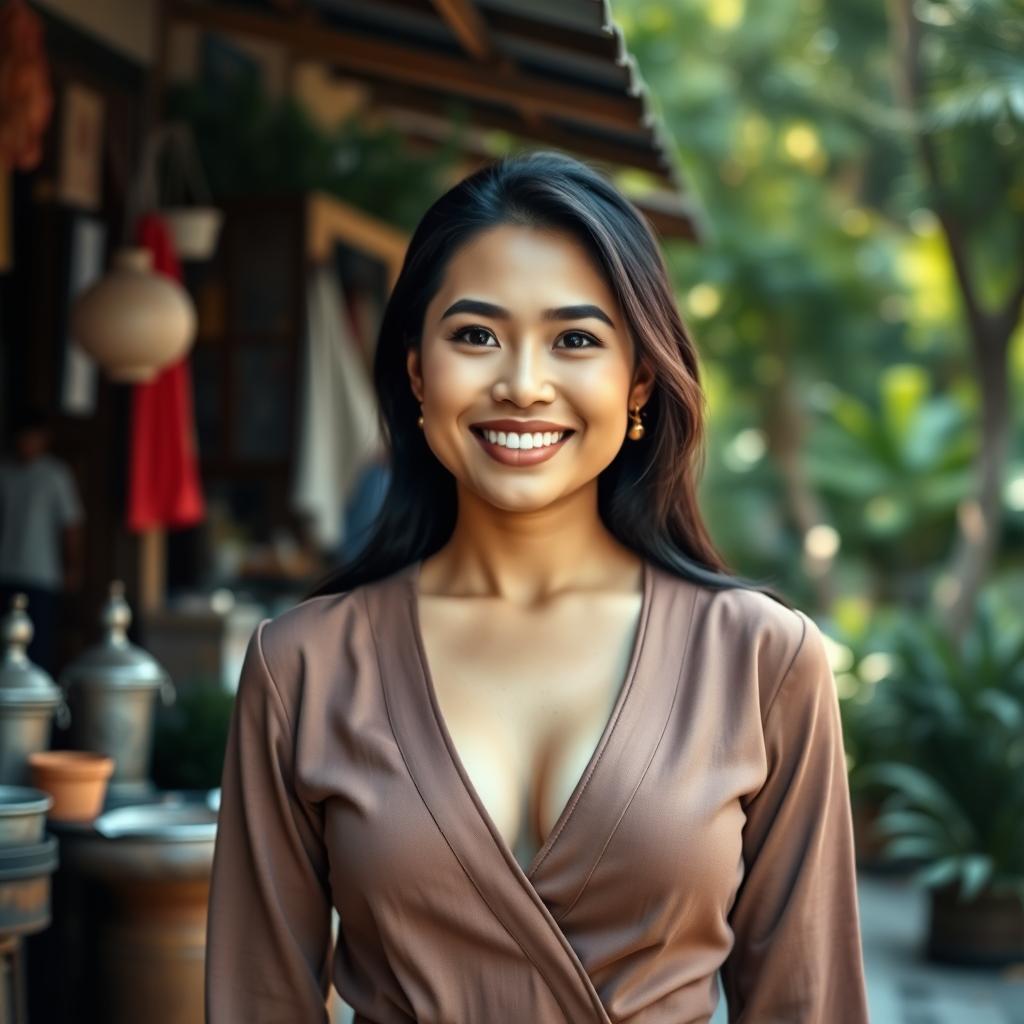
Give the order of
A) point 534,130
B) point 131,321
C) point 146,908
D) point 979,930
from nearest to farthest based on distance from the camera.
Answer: point 146,908 → point 131,321 → point 979,930 → point 534,130

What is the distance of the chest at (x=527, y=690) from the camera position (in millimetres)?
2127

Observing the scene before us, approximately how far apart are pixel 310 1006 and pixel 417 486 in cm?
70

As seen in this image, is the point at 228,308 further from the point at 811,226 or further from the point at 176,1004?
the point at 811,226

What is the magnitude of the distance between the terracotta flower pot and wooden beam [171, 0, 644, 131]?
3129 millimetres

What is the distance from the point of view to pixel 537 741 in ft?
7.16

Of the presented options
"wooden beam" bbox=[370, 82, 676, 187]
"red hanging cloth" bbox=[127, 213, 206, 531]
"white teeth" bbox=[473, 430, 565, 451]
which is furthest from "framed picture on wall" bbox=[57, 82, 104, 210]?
"white teeth" bbox=[473, 430, 565, 451]

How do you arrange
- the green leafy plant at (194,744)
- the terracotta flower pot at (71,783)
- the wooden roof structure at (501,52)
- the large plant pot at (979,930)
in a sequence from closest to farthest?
the terracotta flower pot at (71,783), the green leafy plant at (194,744), the wooden roof structure at (501,52), the large plant pot at (979,930)

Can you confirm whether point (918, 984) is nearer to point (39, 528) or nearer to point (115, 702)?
point (39, 528)

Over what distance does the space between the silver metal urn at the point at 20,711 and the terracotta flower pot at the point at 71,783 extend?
0.06 m

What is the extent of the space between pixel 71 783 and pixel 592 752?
6.15 feet

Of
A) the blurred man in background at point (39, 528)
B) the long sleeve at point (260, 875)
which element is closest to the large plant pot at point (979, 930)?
the blurred man in background at point (39, 528)

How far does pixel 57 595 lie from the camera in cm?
734

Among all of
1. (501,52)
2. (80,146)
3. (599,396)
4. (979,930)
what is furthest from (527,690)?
(979,930)

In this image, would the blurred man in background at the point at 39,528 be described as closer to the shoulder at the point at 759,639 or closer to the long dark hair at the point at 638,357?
the long dark hair at the point at 638,357
